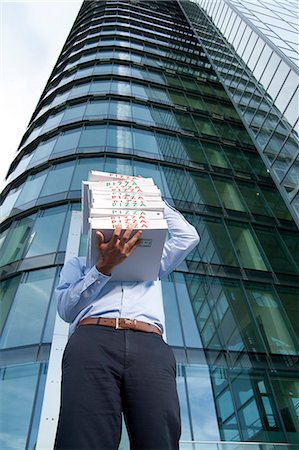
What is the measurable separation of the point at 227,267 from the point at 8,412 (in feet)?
17.6

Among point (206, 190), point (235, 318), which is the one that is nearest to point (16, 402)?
point (235, 318)

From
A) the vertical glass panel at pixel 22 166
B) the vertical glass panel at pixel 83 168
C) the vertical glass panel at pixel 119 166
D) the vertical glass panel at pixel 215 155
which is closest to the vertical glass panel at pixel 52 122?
the vertical glass panel at pixel 22 166

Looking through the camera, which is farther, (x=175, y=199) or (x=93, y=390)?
(x=175, y=199)

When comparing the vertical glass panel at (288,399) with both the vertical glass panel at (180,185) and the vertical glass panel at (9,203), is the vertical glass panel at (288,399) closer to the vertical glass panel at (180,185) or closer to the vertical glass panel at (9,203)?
the vertical glass panel at (180,185)

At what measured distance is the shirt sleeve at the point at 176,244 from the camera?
7.41ft

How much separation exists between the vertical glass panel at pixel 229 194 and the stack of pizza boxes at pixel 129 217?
8471 mm

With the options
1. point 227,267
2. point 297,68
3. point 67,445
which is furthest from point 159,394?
point 297,68

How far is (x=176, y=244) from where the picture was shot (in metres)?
2.28

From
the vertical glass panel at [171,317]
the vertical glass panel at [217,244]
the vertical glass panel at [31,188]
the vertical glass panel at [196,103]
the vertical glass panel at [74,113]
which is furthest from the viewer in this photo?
the vertical glass panel at [196,103]

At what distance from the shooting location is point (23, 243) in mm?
8141

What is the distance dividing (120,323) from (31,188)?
356 inches

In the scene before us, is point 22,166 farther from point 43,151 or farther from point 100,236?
point 100,236

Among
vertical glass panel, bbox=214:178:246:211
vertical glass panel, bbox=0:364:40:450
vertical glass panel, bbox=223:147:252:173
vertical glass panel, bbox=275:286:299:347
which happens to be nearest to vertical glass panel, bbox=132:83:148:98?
vertical glass panel, bbox=223:147:252:173

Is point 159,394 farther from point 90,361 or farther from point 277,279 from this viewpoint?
point 277,279
